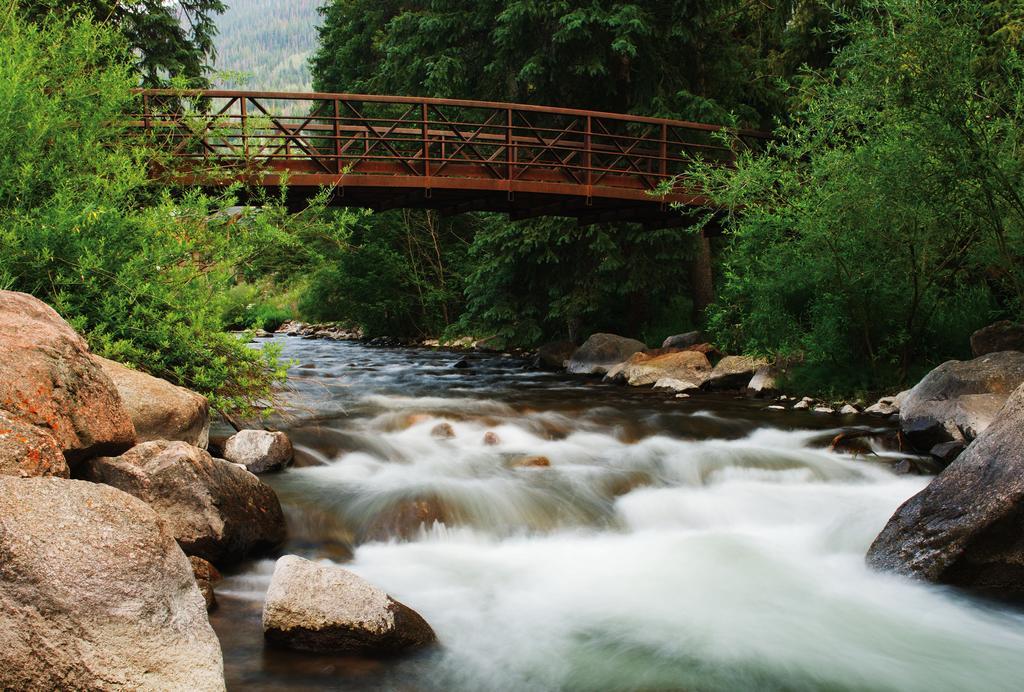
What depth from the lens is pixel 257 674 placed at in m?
4.45

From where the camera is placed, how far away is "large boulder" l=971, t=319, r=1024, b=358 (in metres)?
10.7

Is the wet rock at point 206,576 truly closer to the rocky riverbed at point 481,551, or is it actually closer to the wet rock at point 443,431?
the rocky riverbed at point 481,551

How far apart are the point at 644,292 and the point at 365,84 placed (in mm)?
15832

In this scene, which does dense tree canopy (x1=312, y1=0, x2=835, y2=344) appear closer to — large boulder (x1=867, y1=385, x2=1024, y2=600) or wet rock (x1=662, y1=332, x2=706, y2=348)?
wet rock (x1=662, y1=332, x2=706, y2=348)

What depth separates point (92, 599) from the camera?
12.0 ft

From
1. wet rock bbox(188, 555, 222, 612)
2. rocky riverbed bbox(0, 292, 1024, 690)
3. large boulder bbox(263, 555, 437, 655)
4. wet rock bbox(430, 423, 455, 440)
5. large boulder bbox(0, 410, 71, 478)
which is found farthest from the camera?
wet rock bbox(430, 423, 455, 440)

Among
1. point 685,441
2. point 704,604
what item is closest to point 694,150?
A: point 685,441

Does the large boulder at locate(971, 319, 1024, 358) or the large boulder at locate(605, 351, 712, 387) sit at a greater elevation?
the large boulder at locate(971, 319, 1024, 358)

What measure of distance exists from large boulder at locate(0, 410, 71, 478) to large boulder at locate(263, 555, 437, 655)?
1338 mm

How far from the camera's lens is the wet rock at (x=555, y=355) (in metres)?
18.9

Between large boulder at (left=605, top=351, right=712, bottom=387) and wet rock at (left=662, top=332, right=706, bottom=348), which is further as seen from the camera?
wet rock at (left=662, top=332, right=706, bottom=348)

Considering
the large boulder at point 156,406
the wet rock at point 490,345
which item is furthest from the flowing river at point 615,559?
the wet rock at point 490,345

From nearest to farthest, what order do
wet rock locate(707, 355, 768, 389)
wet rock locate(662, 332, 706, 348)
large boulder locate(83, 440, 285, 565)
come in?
large boulder locate(83, 440, 285, 565), wet rock locate(707, 355, 768, 389), wet rock locate(662, 332, 706, 348)

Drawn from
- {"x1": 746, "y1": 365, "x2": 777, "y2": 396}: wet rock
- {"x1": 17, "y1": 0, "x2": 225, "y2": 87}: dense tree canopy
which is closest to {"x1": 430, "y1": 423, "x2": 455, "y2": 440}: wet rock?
{"x1": 746, "y1": 365, "x2": 777, "y2": 396}: wet rock
